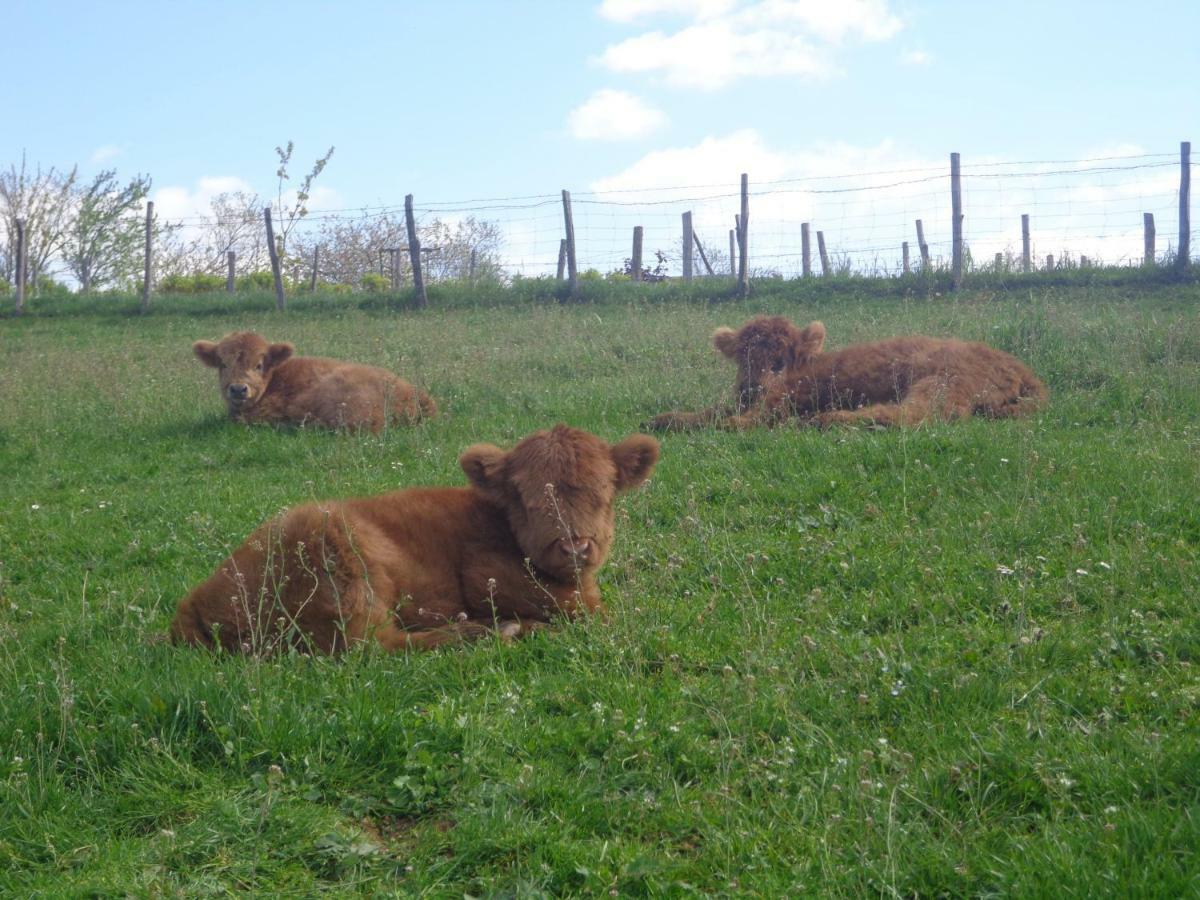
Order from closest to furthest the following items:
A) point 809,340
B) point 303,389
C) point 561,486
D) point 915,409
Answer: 1. point 561,486
2. point 915,409
3. point 809,340
4. point 303,389

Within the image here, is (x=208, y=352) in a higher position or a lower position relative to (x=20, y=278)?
lower

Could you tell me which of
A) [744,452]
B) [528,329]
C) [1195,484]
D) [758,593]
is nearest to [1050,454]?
[1195,484]

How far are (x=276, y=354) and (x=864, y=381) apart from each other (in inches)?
253

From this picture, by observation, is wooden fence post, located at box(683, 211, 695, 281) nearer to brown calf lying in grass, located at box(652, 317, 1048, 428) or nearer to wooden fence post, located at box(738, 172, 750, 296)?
wooden fence post, located at box(738, 172, 750, 296)

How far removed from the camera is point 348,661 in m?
4.79

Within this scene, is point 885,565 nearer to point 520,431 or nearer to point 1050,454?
point 1050,454

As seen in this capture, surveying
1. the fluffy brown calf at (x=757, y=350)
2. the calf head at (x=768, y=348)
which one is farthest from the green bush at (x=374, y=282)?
the calf head at (x=768, y=348)

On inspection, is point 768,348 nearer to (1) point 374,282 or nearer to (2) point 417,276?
(2) point 417,276

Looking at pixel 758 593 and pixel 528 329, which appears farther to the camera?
pixel 528 329

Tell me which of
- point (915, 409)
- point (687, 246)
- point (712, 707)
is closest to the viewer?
point (712, 707)

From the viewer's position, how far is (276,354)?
13.0m

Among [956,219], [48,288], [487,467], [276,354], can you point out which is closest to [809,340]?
[276,354]

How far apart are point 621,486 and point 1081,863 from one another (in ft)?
11.0

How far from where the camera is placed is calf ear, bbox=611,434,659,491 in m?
6.10
